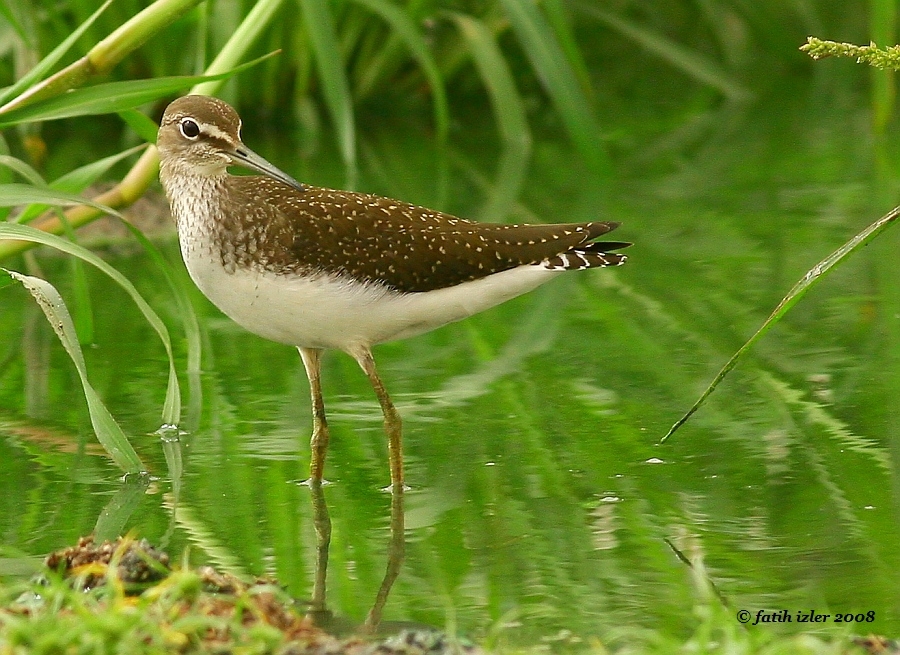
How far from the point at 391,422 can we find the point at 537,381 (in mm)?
1362

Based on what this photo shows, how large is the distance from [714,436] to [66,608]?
2973 millimetres

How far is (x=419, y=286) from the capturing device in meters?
5.59

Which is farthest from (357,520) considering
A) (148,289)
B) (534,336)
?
(148,289)

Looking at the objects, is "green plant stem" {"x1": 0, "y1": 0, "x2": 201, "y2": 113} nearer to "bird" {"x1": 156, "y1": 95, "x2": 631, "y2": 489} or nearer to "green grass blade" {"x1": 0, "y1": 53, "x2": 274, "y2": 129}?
"green grass blade" {"x1": 0, "y1": 53, "x2": 274, "y2": 129}

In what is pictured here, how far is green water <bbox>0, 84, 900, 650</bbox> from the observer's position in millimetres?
4598

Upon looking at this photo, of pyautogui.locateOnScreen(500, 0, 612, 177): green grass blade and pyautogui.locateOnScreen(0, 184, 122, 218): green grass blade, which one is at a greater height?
pyautogui.locateOnScreen(500, 0, 612, 177): green grass blade

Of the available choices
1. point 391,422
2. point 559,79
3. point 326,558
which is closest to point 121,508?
point 326,558

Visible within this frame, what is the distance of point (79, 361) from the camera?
16.9ft

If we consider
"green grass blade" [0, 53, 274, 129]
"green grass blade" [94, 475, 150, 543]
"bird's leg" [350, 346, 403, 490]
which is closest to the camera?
"green grass blade" [94, 475, 150, 543]

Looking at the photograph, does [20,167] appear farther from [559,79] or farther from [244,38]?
[559,79]

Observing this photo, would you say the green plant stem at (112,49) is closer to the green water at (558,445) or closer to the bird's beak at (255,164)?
the bird's beak at (255,164)

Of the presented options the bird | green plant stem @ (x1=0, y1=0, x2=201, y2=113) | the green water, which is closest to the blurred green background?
the green water

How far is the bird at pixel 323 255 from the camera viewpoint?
17.4 ft

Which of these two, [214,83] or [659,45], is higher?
[659,45]
